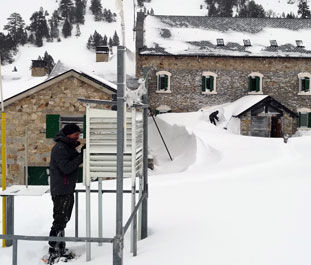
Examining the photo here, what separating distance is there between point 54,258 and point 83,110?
9.56m

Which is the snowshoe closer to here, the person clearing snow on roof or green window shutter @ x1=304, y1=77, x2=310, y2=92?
the person clearing snow on roof

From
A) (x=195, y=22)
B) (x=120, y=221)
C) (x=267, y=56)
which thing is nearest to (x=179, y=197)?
(x=120, y=221)

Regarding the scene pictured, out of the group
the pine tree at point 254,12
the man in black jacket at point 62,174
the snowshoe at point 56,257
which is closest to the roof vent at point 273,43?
the man in black jacket at point 62,174

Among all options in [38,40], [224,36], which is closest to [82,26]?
[38,40]

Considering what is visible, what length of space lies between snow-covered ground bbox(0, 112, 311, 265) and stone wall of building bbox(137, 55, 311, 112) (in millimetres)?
13848

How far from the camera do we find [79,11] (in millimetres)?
120750

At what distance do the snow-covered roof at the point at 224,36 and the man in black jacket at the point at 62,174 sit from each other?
2089cm

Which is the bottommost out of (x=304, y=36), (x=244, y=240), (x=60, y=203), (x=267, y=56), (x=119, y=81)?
(x=244, y=240)

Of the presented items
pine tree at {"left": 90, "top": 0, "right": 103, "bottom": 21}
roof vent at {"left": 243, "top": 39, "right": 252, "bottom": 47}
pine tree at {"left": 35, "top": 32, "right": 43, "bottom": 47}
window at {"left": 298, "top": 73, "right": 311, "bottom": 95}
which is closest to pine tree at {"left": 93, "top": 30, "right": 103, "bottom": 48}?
pine tree at {"left": 35, "top": 32, "right": 43, "bottom": 47}

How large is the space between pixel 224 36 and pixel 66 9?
105 meters

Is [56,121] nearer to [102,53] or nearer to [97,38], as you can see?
[102,53]

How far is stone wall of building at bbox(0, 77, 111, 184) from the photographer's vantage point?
46.8 ft

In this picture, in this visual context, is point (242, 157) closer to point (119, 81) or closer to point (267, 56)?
point (119, 81)

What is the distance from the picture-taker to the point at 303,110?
26422 millimetres
